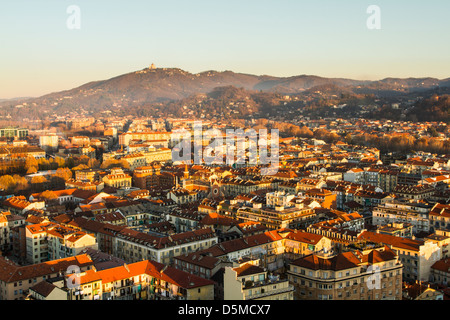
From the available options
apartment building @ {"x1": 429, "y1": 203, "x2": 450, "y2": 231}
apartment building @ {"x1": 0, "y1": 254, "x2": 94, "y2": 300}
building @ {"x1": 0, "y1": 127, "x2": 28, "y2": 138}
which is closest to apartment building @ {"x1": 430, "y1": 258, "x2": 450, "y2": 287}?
apartment building @ {"x1": 429, "y1": 203, "x2": 450, "y2": 231}

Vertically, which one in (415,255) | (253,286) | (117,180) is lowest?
(415,255)

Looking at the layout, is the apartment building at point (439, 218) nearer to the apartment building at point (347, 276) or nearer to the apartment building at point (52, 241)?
the apartment building at point (347, 276)

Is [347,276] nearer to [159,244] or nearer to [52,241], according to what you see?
[159,244]

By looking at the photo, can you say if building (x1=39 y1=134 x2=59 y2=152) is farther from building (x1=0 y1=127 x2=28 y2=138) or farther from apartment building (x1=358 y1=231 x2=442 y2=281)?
apartment building (x1=358 y1=231 x2=442 y2=281)

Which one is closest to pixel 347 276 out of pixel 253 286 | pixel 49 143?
pixel 253 286

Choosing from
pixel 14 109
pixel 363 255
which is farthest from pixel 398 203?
pixel 14 109

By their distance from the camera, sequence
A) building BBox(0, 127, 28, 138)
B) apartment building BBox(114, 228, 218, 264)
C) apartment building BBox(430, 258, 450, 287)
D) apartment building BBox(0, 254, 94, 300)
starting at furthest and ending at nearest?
1. building BBox(0, 127, 28, 138)
2. apartment building BBox(114, 228, 218, 264)
3. apartment building BBox(430, 258, 450, 287)
4. apartment building BBox(0, 254, 94, 300)

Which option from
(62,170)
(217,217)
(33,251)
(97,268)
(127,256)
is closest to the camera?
(97,268)

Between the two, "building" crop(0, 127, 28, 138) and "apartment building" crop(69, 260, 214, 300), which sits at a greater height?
"building" crop(0, 127, 28, 138)
